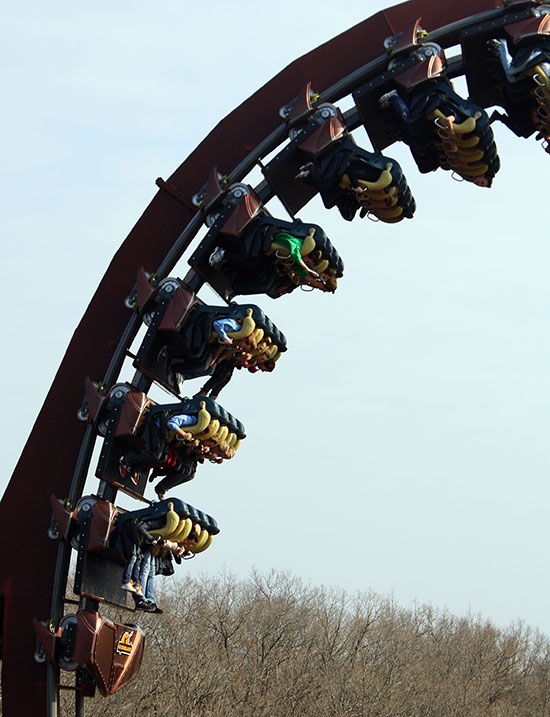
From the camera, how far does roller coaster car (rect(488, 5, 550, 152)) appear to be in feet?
46.8

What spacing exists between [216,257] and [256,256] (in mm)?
570

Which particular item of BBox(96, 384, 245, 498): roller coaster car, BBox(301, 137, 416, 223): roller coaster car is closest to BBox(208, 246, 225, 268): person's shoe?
BBox(301, 137, 416, 223): roller coaster car

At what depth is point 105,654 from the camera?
45.6ft

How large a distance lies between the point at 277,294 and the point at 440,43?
13.7 ft

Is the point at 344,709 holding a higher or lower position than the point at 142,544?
higher

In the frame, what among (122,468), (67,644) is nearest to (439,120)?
(122,468)

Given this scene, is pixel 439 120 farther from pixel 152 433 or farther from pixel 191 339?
pixel 152 433

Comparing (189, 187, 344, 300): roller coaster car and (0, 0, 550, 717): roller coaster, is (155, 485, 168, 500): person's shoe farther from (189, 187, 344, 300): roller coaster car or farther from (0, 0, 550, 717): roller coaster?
(189, 187, 344, 300): roller coaster car

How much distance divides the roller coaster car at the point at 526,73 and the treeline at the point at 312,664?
80.3 feet

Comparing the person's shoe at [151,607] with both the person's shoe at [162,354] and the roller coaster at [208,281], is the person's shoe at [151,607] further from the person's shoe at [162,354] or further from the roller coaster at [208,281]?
the person's shoe at [162,354]

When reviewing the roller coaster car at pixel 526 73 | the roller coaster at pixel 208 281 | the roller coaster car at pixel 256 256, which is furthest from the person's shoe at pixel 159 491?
the roller coaster car at pixel 526 73

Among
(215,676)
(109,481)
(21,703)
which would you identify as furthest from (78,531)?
(215,676)

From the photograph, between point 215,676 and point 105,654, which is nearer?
point 105,654

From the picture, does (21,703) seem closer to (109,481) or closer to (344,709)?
(109,481)
